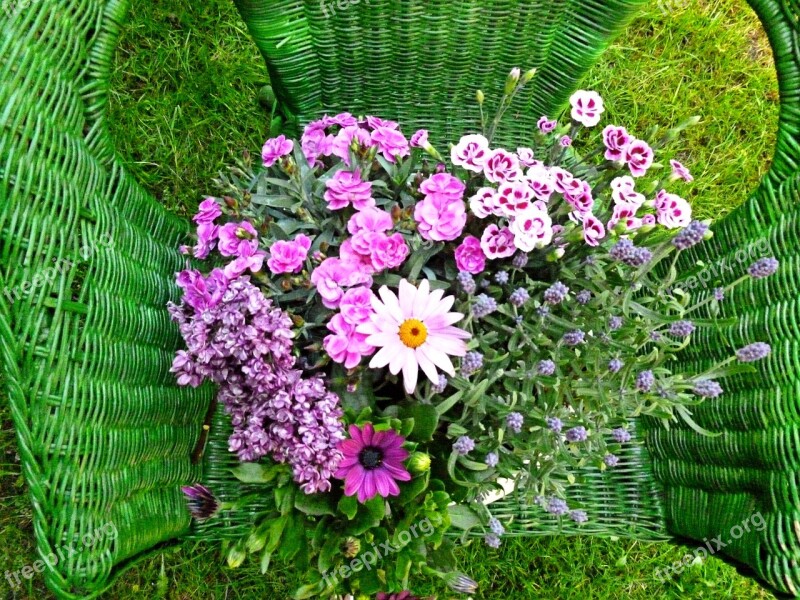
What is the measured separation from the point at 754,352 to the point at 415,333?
0.45 meters

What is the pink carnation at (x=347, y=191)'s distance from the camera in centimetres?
81

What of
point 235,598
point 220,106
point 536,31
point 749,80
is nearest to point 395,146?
point 536,31

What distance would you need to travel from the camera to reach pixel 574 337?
0.79m

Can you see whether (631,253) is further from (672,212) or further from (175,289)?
(175,289)

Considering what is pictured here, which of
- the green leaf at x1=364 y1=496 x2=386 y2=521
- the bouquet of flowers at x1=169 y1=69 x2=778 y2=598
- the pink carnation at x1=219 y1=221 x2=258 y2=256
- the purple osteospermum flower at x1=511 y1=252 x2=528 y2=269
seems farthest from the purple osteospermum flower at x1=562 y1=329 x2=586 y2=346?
the pink carnation at x1=219 y1=221 x2=258 y2=256

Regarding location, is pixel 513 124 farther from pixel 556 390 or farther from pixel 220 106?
pixel 220 106

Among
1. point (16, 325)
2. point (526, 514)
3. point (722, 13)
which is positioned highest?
point (722, 13)

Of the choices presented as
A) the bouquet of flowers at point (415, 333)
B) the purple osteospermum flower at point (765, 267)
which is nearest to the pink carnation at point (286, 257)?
the bouquet of flowers at point (415, 333)

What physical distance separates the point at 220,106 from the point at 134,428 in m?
1.01

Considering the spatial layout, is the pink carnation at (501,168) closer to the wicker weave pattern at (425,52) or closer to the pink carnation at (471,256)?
the pink carnation at (471,256)

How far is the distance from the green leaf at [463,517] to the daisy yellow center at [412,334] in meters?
0.28

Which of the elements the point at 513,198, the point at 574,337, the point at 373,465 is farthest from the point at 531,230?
the point at 373,465

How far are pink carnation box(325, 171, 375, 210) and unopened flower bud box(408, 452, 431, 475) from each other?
34cm

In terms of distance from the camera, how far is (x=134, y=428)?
0.85 m
